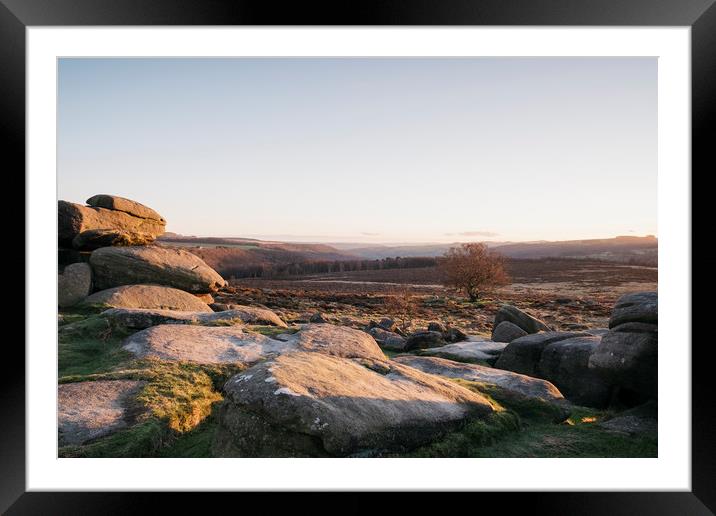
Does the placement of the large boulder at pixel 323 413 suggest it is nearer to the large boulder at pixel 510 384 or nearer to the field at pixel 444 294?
the large boulder at pixel 510 384

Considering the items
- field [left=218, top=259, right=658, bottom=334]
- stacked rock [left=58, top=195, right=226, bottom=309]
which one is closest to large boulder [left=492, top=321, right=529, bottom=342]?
field [left=218, top=259, right=658, bottom=334]

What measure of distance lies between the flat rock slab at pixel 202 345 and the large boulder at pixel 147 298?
517cm

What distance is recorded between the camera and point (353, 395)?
20.8 feet

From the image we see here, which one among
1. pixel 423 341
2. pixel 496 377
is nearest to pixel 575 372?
pixel 496 377

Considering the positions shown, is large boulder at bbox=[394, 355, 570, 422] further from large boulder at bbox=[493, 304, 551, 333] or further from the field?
the field

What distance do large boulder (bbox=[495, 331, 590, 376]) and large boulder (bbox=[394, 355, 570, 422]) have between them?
71.0 inches

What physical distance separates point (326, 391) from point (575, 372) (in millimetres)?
6174

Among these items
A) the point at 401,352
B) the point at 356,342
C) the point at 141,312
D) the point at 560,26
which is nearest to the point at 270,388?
the point at 356,342

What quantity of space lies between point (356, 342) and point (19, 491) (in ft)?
19.2

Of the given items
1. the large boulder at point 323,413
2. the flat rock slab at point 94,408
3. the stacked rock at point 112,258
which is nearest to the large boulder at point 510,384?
the large boulder at point 323,413

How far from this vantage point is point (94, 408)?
6.91 meters

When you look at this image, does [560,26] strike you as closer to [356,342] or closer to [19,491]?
[356,342]

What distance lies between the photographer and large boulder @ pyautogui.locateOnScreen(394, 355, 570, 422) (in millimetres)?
8219

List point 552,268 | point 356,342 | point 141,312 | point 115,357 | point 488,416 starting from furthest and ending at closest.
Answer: point 552,268 → point 141,312 → point 356,342 → point 115,357 → point 488,416
